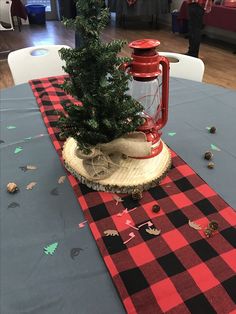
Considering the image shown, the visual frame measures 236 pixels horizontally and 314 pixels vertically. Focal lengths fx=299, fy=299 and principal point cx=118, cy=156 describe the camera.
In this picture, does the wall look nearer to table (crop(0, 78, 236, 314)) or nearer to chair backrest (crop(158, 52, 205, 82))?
chair backrest (crop(158, 52, 205, 82))

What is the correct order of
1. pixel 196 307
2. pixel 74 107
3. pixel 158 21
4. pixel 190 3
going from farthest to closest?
pixel 158 21 < pixel 190 3 < pixel 74 107 < pixel 196 307

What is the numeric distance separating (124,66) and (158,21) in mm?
5491

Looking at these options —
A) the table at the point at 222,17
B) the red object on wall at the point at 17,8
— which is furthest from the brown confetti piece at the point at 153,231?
the red object on wall at the point at 17,8

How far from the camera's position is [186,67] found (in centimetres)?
138

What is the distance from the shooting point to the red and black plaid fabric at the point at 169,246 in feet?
1.49

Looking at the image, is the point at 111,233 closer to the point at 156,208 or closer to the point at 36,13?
the point at 156,208

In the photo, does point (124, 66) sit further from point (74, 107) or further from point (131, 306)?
point (131, 306)

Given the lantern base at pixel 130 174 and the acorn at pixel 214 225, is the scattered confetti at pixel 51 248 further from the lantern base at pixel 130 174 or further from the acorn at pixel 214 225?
the acorn at pixel 214 225

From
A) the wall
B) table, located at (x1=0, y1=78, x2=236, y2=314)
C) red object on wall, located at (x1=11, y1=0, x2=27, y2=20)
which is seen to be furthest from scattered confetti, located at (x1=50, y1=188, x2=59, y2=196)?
the wall

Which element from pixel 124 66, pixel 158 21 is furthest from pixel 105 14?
pixel 158 21

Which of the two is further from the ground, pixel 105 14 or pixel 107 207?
pixel 105 14

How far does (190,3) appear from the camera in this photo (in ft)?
10.6

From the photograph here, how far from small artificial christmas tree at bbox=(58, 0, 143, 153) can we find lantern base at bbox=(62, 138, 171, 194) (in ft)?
0.26

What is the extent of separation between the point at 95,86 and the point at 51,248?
31cm
